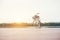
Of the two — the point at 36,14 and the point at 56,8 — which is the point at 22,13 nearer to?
the point at 36,14

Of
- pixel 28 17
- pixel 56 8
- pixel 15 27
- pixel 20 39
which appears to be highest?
pixel 56 8

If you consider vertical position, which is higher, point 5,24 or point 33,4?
point 33,4

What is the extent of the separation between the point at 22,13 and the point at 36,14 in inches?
7.3

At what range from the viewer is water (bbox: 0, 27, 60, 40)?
1.23 m

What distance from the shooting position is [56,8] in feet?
4.25

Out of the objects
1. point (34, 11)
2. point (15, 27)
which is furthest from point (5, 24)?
point (34, 11)

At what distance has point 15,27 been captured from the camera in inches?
49.4

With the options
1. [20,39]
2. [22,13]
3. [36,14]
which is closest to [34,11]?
[36,14]

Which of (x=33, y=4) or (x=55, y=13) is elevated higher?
(x=33, y=4)

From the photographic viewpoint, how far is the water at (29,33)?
1.23m

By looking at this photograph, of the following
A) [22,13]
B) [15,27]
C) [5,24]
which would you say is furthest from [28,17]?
[5,24]

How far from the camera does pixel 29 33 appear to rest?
1.25 meters

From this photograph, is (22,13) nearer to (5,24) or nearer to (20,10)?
(20,10)

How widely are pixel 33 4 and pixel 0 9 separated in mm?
444
